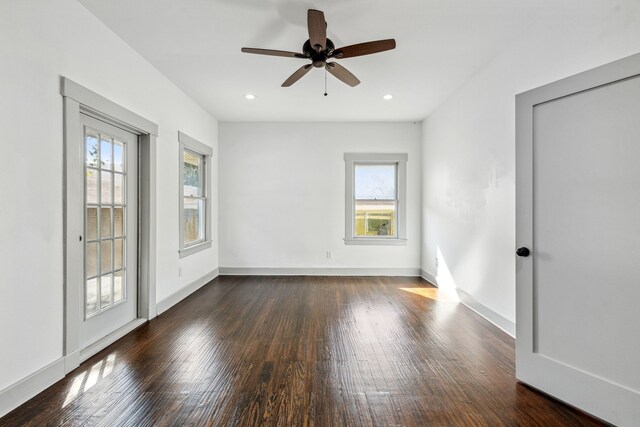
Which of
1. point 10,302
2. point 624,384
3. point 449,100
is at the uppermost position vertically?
point 449,100

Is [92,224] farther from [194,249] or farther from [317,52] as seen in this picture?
[317,52]

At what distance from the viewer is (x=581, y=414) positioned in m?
1.80

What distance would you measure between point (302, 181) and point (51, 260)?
3804 mm

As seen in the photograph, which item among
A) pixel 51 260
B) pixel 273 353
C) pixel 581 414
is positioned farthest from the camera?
pixel 273 353

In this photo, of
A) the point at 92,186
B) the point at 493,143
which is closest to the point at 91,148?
the point at 92,186

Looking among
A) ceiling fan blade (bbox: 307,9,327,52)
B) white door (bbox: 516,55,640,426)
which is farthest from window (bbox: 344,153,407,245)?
white door (bbox: 516,55,640,426)

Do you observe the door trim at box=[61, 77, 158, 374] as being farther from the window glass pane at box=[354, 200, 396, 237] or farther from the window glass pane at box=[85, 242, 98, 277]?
the window glass pane at box=[354, 200, 396, 237]

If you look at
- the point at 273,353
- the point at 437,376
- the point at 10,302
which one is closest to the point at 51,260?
the point at 10,302

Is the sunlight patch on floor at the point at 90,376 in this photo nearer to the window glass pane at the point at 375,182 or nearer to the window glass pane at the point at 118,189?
the window glass pane at the point at 118,189

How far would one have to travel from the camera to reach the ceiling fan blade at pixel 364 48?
91.3 inches

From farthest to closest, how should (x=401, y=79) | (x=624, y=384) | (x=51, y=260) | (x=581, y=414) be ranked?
(x=401, y=79), (x=51, y=260), (x=581, y=414), (x=624, y=384)

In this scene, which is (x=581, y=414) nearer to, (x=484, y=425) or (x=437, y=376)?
(x=484, y=425)

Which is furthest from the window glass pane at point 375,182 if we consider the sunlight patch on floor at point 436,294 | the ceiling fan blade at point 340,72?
the ceiling fan blade at point 340,72

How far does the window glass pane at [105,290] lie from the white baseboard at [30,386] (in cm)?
66
